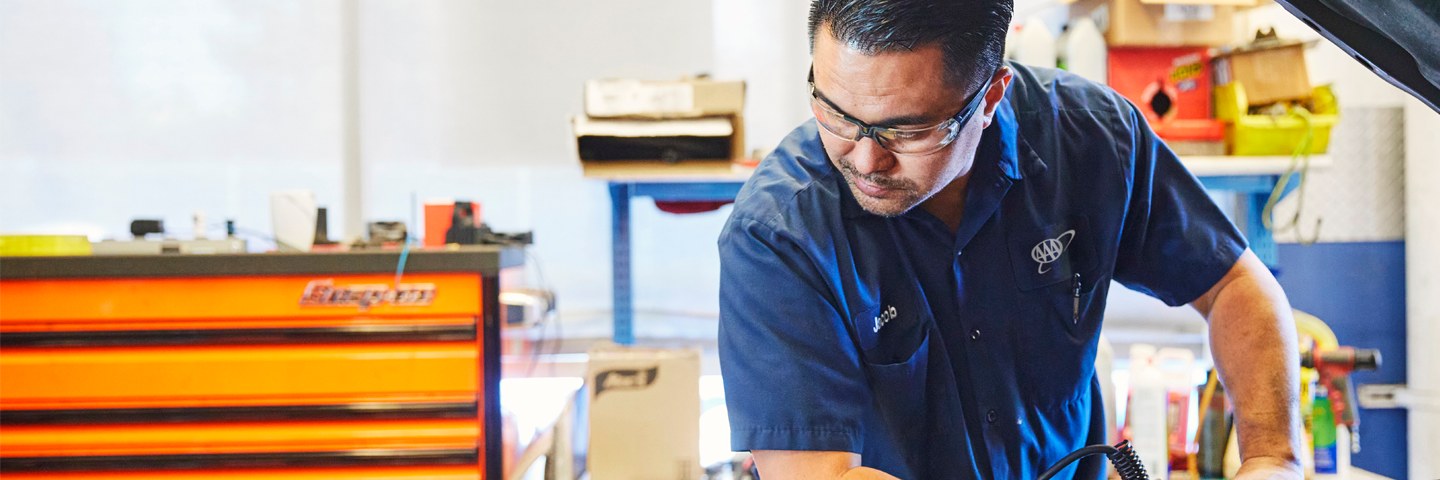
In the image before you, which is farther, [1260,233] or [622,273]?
[622,273]

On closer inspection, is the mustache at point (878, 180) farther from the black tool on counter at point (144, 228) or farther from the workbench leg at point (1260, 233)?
the workbench leg at point (1260, 233)

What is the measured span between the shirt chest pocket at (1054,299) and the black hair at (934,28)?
28 cm

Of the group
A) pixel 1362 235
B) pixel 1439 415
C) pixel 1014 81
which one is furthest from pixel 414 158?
pixel 1439 415

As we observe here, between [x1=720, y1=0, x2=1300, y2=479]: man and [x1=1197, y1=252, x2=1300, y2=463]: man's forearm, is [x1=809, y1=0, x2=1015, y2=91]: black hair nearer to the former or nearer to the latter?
[x1=720, y1=0, x2=1300, y2=479]: man

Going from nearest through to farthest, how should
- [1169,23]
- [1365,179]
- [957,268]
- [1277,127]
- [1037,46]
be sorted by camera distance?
[957,268]
[1277,127]
[1169,23]
[1037,46]
[1365,179]

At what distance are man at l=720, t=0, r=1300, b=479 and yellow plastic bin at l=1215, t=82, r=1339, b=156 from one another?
1.52 metres

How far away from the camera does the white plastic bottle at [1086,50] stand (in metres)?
2.55

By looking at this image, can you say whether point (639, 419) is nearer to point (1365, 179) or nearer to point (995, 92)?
point (995, 92)

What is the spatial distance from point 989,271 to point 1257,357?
0.99 feet

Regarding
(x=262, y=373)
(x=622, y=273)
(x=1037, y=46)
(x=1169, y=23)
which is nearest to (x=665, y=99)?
(x=622, y=273)

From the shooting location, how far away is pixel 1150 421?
2252 millimetres

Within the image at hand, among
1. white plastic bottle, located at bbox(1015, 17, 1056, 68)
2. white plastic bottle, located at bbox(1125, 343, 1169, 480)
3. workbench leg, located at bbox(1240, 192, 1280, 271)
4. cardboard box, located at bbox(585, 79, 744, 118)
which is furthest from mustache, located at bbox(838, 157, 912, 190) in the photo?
workbench leg, located at bbox(1240, 192, 1280, 271)

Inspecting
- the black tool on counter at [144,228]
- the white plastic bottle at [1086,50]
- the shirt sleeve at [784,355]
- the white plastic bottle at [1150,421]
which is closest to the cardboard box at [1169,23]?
the white plastic bottle at [1086,50]

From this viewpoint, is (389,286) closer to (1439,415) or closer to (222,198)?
(222,198)
